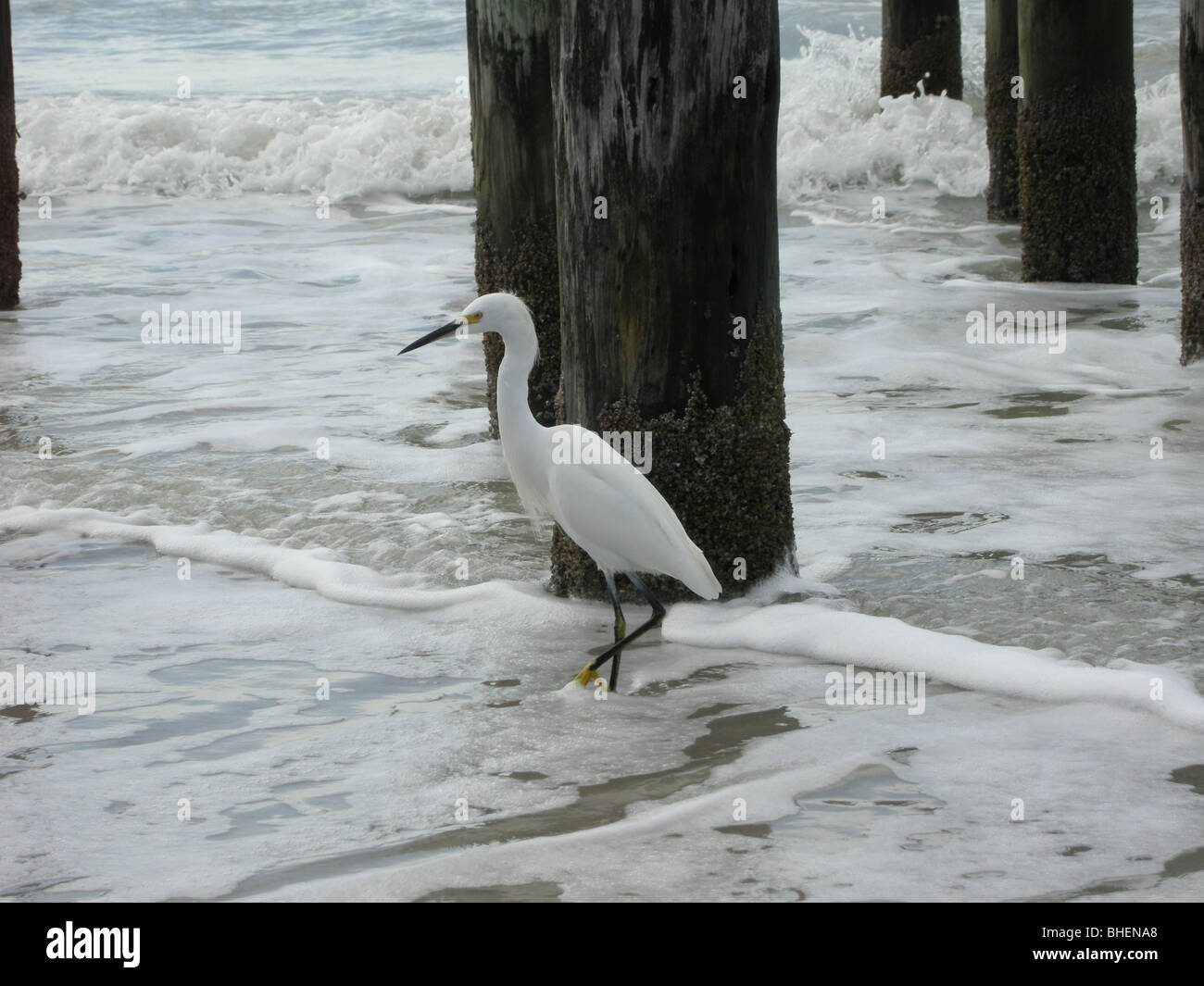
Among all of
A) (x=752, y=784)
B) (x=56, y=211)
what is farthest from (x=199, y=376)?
(x=56, y=211)

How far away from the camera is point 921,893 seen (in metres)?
2.82

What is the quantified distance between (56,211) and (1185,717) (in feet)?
49.8

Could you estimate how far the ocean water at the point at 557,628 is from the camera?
10.0ft

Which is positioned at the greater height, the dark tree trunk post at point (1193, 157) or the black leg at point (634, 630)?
the dark tree trunk post at point (1193, 157)

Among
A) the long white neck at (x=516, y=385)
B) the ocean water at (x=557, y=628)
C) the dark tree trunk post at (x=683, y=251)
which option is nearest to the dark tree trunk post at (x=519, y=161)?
the ocean water at (x=557, y=628)

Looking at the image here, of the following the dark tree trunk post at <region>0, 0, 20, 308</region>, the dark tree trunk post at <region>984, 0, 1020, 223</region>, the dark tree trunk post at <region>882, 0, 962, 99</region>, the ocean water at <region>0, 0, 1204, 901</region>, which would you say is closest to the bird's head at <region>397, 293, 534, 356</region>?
the ocean water at <region>0, 0, 1204, 901</region>

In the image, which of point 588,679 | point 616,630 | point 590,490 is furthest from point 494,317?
point 588,679

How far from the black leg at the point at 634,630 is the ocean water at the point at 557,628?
0.11 metres

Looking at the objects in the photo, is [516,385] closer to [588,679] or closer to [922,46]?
[588,679]

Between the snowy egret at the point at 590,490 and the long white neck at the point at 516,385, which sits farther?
the long white neck at the point at 516,385

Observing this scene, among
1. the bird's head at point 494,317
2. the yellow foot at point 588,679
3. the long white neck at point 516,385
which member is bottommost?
the yellow foot at point 588,679

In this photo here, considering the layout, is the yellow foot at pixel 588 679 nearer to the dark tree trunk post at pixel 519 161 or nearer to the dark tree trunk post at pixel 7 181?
the dark tree trunk post at pixel 519 161

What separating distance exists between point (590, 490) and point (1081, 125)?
19.9 ft
